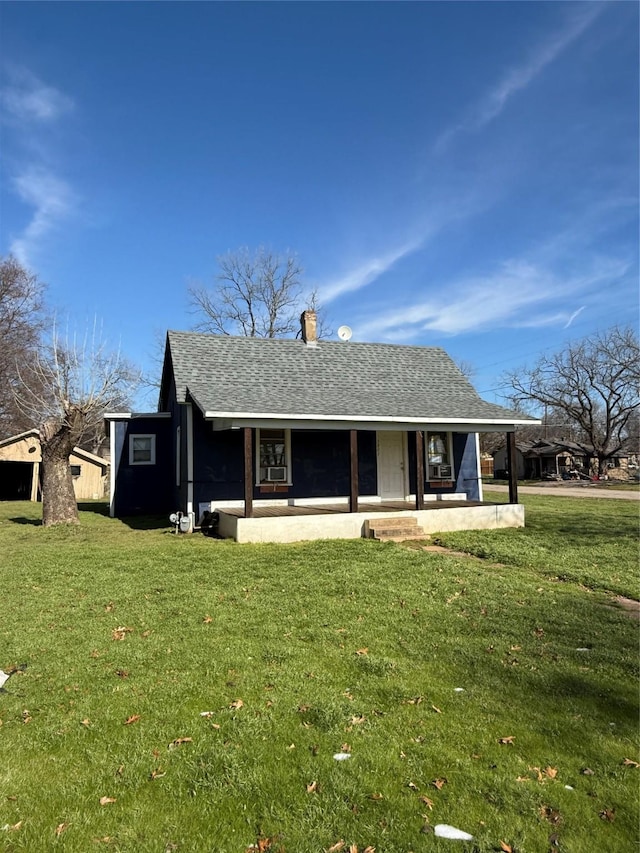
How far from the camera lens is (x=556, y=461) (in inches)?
1689

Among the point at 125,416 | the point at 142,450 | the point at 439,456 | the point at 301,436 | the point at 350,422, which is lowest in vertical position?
the point at 439,456

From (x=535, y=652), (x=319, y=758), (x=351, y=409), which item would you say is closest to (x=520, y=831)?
(x=319, y=758)

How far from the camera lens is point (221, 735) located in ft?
10.8

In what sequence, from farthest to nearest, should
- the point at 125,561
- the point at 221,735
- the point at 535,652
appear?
1. the point at 125,561
2. the point at 535,652
3. the point at 221,735

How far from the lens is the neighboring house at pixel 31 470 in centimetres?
2528

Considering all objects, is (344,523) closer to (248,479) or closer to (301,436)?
(248,479)

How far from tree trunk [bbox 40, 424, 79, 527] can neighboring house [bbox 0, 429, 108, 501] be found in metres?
11.5

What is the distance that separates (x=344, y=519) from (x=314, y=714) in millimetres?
7963

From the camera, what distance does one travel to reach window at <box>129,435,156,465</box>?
17438 mm

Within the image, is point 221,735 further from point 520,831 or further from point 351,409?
point 351,409

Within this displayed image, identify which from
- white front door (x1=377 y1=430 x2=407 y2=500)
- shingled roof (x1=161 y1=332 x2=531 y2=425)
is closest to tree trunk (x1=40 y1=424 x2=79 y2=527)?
shingled roof (x1=161 y1=332 x2=531 y2=425)

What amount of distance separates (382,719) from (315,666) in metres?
1.01

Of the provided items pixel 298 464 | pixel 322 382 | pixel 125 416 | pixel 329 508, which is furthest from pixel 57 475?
pixel 322 382

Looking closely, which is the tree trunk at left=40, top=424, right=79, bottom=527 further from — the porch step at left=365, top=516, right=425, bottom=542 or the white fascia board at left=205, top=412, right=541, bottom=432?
the porch step at left=365, top=516, right=425, bottom=542
